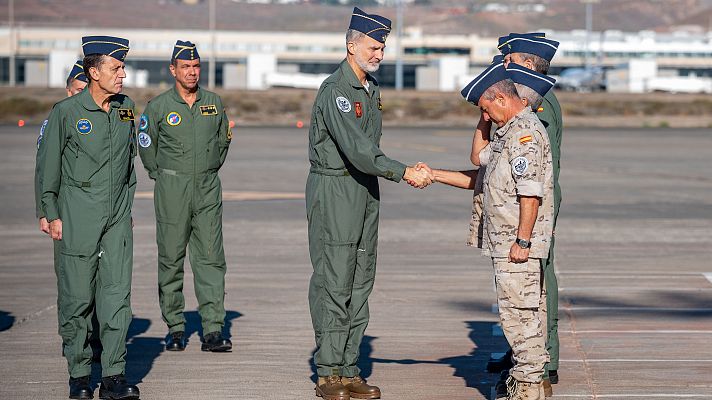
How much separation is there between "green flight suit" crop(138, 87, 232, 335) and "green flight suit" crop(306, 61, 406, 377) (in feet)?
6.31

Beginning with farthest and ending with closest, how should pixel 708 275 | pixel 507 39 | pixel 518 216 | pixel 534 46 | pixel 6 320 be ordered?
pixel 708 275
pixel 6 320
pixel 507 39
pixel 534 46
pixel 518 216

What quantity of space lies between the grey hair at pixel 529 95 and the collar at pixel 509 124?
0.12 meters

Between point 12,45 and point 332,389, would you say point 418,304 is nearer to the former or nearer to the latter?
point 332,389

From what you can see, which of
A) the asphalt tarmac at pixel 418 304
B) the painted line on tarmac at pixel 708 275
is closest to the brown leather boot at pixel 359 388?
the asphalt tarmac at pixel 418 304

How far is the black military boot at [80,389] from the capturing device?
8.62 m

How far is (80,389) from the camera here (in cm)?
863

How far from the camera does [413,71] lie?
473 ft

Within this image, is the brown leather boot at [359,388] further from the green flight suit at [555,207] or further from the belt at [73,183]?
the belt at [73,183]

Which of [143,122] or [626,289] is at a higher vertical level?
[143,122]

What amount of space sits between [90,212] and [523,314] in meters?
2.94

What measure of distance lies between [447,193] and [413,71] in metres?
120

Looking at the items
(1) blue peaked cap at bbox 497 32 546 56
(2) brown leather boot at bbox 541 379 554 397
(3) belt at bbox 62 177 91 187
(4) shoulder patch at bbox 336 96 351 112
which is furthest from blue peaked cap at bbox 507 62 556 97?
(3) belt at bbox 62 177 91 187

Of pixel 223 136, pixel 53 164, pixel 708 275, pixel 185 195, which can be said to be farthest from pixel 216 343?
pixel 708 275

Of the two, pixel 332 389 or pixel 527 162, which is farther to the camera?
pixel 332 389
